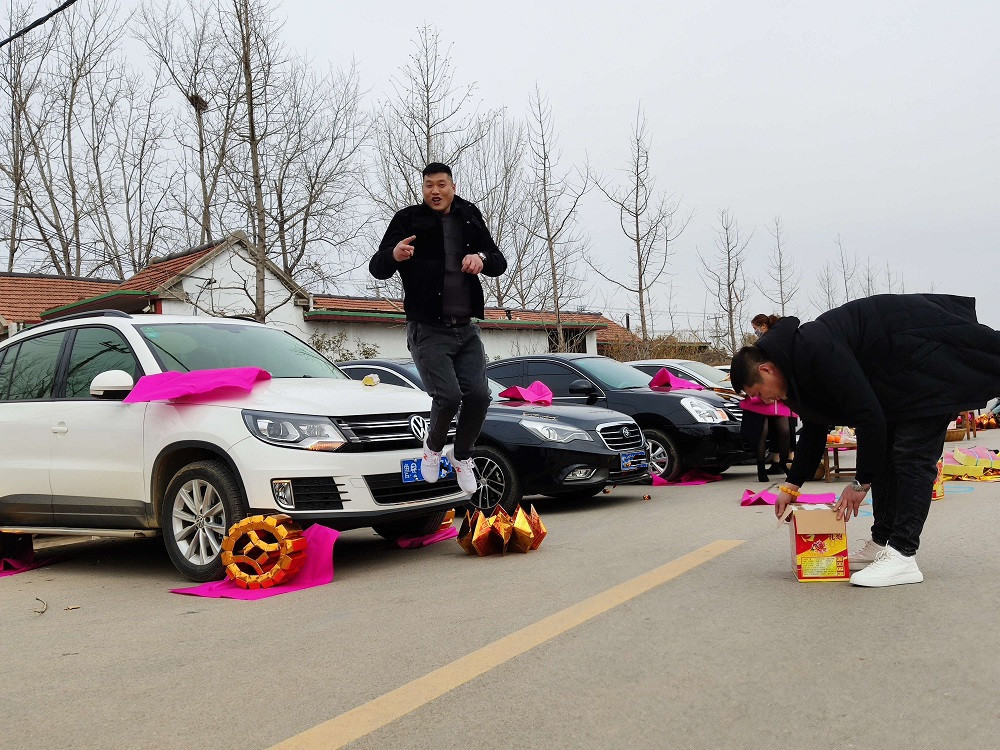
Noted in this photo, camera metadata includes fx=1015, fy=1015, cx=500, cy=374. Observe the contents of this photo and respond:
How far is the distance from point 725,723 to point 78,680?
8.60 ft

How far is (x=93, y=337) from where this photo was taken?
719 cm

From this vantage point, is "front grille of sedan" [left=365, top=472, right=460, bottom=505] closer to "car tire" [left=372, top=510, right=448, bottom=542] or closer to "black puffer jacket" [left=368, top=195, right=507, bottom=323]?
"car tire" [left=372, top=510, right=448, bottom=542]

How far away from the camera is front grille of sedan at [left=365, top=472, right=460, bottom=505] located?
20.4ft

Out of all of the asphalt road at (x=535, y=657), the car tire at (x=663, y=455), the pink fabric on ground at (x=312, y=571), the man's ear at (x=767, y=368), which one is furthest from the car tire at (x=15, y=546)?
the car tire at (x=663, y=455)

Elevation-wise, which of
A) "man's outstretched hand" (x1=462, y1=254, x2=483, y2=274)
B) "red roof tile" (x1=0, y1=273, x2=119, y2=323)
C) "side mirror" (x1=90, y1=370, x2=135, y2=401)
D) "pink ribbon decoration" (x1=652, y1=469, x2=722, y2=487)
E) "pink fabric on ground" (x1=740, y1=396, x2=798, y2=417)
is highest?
"red roof tile" (x1=0, y1=273, x2=119, y2=323)

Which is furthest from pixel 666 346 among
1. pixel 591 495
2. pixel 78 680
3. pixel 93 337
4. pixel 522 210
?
pixel 78 680

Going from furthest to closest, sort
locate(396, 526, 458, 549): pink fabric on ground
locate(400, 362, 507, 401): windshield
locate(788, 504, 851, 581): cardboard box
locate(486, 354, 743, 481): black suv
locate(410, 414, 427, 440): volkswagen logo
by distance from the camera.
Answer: locate(486, 354, 743, 481): black suv
locate(400, 362, 507, 401): windshield
locate(396, 526, 458, 549): pink fabric on ground
locate(410, 414, 427, 440): volkswagen logo
locate(788, 504, 851, 581): cardboard box

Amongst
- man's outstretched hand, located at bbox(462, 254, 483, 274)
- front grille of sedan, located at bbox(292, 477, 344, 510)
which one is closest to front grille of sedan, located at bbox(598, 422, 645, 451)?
man's outstretched hand, located at bbox(462, 254, 483, 274)

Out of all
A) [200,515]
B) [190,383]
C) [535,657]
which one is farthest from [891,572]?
[190,383]

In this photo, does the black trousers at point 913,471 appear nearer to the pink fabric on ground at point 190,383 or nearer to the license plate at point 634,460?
the pink fabric on ground at point 190,383

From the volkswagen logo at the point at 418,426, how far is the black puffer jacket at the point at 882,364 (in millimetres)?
2604

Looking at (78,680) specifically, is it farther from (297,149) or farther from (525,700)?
(297,149)

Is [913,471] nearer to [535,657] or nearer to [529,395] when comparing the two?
[535,657]

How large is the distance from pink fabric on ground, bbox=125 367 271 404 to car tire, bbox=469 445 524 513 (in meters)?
2.80
